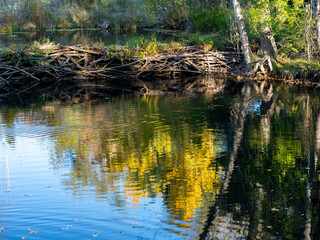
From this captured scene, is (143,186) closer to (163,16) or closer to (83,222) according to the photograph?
(83,222)

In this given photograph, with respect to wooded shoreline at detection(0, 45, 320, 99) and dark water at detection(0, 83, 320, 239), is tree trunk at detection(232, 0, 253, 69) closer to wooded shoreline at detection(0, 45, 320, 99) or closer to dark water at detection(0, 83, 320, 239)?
wooded shoreline at detection(0, 45, 320, 99)

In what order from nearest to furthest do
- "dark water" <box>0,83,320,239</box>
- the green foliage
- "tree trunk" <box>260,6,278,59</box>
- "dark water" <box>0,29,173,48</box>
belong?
1. "dark water" <box>0,83,320,239</box>
2. "tree trunk" <box>260,6,278,59</box>
3. the green foliage
4. "dark water" <box>0,29,173,48</box>

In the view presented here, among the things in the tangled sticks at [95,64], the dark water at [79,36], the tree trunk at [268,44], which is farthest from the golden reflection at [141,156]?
the dark water at [79,36]

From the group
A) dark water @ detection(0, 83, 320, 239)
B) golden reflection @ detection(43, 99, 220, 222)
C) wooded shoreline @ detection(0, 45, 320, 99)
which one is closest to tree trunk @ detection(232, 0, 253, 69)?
wooded shoreline @ detection(0, 45, 320, 99)

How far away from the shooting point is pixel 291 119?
12.6m

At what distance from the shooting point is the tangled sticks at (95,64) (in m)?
20.7

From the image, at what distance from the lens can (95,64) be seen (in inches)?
863

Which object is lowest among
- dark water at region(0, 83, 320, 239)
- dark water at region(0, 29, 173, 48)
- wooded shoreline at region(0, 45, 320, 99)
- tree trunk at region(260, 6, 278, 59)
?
dark water at region(0, 83, 320, 239)

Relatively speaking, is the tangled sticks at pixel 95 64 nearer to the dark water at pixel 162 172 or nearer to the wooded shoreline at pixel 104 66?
the wooded shoreline at pixel 104 66

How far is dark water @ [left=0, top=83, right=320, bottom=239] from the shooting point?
20.5ft

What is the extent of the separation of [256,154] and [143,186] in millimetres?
2781

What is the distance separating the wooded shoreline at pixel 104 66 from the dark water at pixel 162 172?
21.2 feet

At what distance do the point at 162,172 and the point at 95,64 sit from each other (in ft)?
46.5

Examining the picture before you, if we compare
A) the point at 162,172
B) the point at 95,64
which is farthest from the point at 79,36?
the point at 162,172
